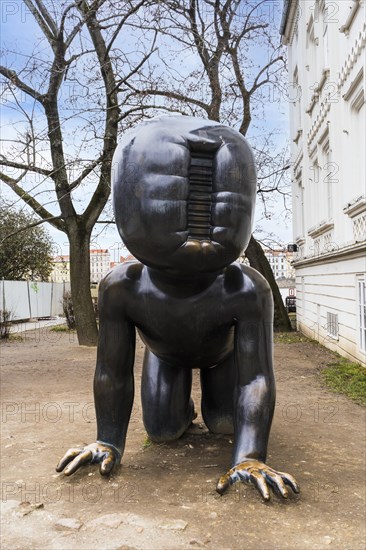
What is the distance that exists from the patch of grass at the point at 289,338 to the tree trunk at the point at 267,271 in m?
0.45

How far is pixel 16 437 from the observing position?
4.00 metres

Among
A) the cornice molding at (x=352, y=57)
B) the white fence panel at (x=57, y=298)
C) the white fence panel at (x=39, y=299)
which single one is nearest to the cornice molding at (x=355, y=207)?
the cornice molding at (x=352, y=57)

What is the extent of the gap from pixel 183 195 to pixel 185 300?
0.58m

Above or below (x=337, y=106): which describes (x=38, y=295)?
below

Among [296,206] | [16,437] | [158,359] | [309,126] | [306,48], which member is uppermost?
[306,48]

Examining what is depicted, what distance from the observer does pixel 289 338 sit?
1271 cm

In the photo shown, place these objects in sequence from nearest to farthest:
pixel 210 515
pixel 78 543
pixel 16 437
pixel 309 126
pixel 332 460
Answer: pixel 78 543, pixel 210 515, pixel 332 460, pixel 16 437, pixel 309 126

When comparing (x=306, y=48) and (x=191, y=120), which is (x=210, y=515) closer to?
(x=191, y=120)

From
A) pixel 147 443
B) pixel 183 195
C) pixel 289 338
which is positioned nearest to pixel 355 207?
pixel 147 443

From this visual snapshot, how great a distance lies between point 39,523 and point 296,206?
14.3m

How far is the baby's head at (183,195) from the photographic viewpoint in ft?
7.25

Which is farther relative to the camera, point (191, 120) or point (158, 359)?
point (158, 359)

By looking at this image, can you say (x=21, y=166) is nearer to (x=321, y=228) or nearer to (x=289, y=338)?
(x=321, y=228)

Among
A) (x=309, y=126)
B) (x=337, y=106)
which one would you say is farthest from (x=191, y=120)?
(x=309, y=126)
